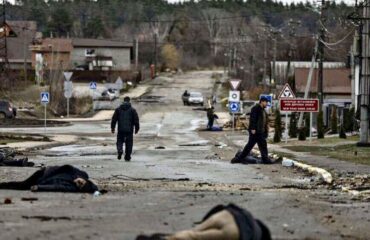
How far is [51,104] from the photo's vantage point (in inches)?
3059

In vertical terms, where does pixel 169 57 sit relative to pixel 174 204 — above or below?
above

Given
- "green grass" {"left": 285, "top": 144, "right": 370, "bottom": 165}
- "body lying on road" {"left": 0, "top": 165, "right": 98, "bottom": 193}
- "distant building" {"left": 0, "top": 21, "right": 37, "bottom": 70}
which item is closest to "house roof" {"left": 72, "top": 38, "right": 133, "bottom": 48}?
"distant building" {"left": 0, "top": 21, "right": 37, "bottom": 70}

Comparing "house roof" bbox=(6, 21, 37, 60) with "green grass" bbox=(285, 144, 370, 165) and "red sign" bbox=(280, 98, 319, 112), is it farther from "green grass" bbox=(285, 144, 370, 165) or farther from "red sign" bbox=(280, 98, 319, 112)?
"green grass" bbox=(285, 144, 370, 165)

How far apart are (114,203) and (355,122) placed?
3490 cm

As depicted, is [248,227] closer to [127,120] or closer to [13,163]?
[13,163]

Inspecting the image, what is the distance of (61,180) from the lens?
1349cm

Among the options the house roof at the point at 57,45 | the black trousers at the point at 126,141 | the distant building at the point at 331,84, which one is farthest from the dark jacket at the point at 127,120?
the house roof at the point at 57,45

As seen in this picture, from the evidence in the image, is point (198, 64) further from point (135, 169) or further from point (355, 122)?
point (135, 169)

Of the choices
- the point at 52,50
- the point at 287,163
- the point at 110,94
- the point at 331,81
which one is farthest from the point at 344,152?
the point at 52,50

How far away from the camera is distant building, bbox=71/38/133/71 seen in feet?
425

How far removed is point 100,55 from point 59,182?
11809cm

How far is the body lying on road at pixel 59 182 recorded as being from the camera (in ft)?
43.9

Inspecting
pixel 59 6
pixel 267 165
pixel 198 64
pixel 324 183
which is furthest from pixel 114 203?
pixel 198 64

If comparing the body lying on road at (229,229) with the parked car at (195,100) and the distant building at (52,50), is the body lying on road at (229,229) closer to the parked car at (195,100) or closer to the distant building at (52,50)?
the parked car at (195,100)
